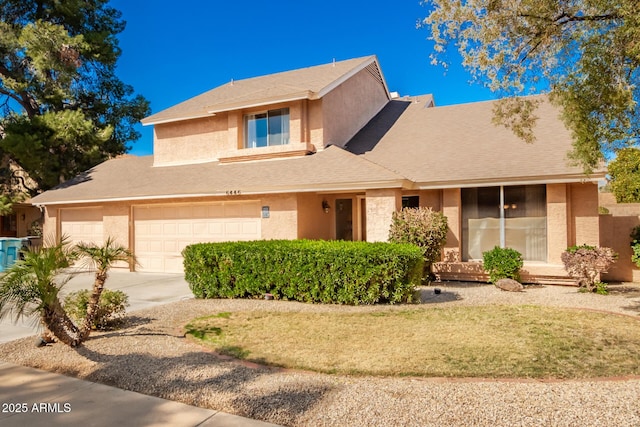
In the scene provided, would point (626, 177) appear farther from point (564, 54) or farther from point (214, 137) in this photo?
point (214, 137)

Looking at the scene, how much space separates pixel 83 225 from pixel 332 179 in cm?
1239

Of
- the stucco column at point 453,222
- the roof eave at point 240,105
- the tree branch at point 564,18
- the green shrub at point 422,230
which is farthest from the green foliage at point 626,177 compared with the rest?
the roof eave at point 240,105

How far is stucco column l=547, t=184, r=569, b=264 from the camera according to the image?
11.8 m

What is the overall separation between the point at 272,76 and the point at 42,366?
718 inches

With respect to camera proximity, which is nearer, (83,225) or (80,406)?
(80,406)

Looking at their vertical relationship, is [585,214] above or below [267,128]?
below

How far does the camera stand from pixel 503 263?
1176 centimetres

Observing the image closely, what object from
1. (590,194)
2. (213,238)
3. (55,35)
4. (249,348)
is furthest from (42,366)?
(55,35)

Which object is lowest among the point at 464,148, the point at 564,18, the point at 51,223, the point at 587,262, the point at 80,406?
the point at 80,406

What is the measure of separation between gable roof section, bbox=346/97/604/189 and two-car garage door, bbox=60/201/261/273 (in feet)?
17.3

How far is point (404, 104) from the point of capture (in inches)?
817

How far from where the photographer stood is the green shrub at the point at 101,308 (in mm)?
7359

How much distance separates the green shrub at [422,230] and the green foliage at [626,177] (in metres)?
14.3

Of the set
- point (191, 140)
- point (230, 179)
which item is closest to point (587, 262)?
point (230, 179)
